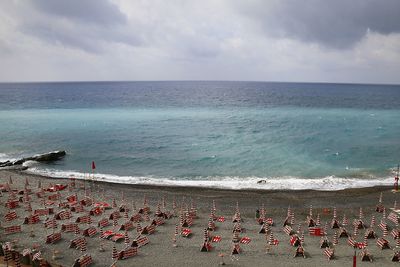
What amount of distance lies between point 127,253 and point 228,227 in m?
9.16

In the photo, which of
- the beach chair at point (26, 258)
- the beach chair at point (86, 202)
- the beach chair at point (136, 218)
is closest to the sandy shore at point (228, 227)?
the beach chair at point (136, 218)

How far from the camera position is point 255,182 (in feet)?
141

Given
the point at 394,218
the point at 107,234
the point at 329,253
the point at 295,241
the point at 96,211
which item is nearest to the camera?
the point at 329,253

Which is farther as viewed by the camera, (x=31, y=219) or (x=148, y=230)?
(x=31, y=219)

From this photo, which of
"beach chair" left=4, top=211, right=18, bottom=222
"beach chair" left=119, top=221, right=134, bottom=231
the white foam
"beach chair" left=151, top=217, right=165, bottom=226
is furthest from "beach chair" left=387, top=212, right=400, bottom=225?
the white foam

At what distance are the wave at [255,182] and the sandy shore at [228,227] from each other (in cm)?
198

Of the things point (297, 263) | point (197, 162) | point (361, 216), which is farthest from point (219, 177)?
point (297, 263)

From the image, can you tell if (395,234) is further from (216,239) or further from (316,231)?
(216,239)

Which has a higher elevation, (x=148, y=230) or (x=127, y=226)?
(x=127, y=226)

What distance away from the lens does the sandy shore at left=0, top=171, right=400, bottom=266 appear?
23.1 metres

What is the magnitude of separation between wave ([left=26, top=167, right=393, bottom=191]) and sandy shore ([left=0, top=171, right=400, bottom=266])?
1.98 m

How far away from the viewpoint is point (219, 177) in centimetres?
4562

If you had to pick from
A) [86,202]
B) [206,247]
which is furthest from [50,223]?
[206,247]

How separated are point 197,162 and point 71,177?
1851cm
